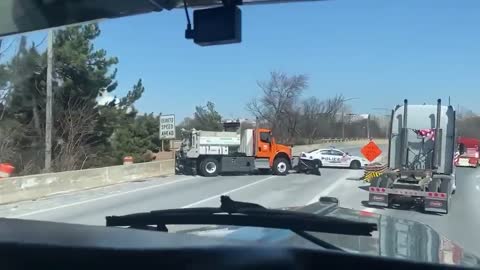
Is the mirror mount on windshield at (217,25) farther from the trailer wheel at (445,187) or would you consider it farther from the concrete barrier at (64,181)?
the concrete barrier at (64,181)

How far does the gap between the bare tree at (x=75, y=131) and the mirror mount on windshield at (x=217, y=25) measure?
2919cm

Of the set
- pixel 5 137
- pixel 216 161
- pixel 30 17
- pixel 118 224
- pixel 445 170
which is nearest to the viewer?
pixel 118 224

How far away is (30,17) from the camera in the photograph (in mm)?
5758

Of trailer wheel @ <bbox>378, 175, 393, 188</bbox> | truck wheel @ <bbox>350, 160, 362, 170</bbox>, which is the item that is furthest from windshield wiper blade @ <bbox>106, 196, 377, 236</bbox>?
truck wheel @ <bbox>350, 160, 362, 170</bbox>

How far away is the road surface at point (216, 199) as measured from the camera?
1496cm

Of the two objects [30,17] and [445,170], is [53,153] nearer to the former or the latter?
[445,170]

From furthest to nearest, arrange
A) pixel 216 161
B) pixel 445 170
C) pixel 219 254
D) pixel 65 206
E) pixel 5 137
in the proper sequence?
pixel 216 161
pixel 5 137
pixel 445 170
pixel 65 206
pixel 219 254

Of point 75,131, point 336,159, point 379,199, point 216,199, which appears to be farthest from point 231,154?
point 379,199

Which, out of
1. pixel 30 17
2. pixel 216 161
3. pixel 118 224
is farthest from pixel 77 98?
pixel 118 224

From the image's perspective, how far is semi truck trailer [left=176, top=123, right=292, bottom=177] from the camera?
1355 inches

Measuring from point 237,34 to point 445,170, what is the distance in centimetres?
1573

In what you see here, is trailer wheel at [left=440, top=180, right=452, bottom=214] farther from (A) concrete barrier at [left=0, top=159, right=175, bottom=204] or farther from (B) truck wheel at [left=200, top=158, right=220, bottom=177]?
(B) truck wheel at [left=200, top=158, right=220, bottom=177]

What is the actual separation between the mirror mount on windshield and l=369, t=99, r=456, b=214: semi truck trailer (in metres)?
12.8

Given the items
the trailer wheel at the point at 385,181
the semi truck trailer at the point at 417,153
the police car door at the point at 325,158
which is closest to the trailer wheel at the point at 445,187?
the semi truck trailer at the point at 417,153
